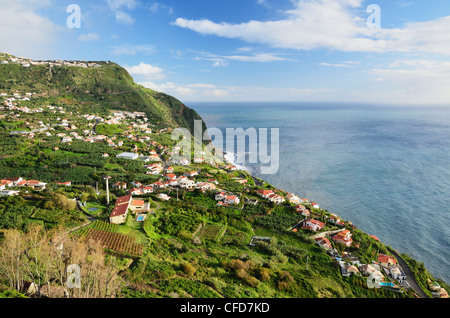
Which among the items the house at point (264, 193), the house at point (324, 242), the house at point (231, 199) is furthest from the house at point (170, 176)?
the house at point (324, 242)

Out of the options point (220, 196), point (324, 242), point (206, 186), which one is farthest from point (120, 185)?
point (324, 242)

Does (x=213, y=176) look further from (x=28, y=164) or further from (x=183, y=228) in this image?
(x=28, y=164)

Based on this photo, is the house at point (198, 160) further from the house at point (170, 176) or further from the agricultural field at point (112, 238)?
the agricultural field at point (112, 238)

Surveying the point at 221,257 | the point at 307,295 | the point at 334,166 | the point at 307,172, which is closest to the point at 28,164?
the point at 221,257

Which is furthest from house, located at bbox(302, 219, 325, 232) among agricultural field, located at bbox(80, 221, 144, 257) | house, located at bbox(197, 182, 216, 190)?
agricultural field, located at bbox(80, 221, 144, 257)

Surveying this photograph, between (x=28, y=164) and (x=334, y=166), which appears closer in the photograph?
(x=28, y=164)
